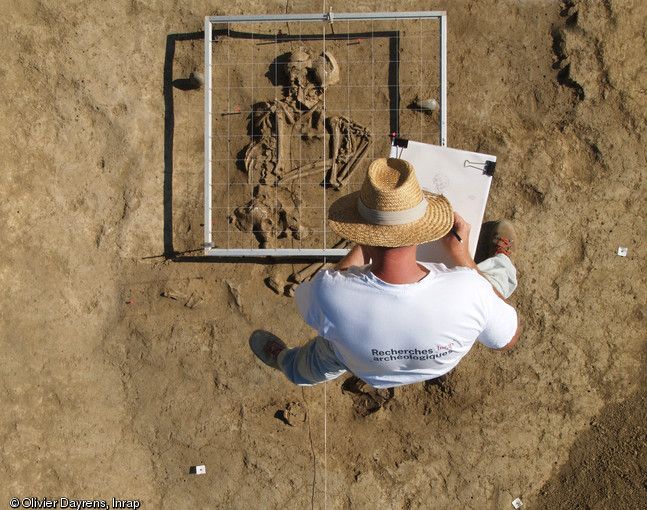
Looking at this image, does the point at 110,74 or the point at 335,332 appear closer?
the point at 335,332

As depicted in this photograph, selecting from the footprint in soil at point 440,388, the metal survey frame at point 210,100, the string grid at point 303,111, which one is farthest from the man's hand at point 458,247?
the footprint in soil at point 440,388

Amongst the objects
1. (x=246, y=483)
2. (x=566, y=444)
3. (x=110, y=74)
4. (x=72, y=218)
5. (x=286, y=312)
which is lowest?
(x=246, y=483)

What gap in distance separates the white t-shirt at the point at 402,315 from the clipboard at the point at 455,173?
6.71 feet

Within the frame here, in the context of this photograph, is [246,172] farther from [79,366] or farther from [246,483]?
[246,483]

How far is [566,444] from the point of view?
577cm

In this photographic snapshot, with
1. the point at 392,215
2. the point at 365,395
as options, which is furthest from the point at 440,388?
the point at 392,215

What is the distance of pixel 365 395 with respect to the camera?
588cm

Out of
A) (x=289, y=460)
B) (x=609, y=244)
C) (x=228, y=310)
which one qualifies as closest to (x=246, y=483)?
(x=289, y=460)

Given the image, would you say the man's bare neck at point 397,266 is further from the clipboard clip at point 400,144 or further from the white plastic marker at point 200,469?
the white plastic marker at point 200,469

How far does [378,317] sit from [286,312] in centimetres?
281

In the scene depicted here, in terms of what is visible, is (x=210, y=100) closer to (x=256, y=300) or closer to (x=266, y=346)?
(x=256, y=300)

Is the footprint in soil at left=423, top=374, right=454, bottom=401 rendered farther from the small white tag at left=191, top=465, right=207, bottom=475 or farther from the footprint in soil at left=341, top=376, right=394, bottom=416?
the small white tag at left=191, top=465, right=207, bottom=475

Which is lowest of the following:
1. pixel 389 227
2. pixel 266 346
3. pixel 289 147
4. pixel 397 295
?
pixel 266 346

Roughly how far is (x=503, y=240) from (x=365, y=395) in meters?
2.19
